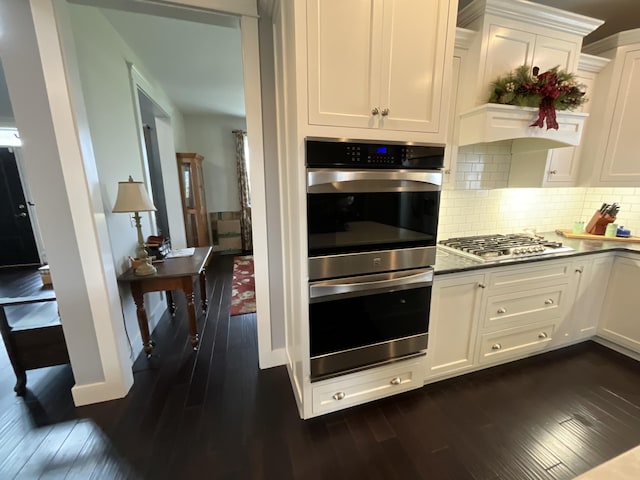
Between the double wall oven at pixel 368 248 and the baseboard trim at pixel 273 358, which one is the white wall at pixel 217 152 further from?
the double wall oven at pixel 368 248

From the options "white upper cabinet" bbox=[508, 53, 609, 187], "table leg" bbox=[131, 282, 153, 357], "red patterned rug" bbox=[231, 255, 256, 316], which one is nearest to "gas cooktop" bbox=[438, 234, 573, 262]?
"white upper cabinet" bbox=[508, 53, 609, 187]

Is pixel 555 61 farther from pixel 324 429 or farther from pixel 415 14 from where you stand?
pixel 324 429

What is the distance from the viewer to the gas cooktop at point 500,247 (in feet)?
6.09

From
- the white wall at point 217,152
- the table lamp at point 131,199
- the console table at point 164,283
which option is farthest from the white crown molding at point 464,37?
the white wall at point 217,152

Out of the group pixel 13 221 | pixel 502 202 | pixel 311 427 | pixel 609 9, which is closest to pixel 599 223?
pixel 502 202

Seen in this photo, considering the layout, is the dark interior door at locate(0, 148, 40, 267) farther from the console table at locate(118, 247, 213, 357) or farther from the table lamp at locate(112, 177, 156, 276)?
the table lamp at locate(112, 177, 156, 276)

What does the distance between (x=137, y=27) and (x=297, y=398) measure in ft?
10.4

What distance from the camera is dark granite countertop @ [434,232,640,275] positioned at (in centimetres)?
170

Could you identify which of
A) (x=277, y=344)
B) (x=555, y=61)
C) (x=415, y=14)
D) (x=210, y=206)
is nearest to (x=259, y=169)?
(x=415, y=14)

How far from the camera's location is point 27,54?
1.33m

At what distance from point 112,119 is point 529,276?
3.37 metres

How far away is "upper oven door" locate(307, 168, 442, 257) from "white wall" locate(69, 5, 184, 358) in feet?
5.19

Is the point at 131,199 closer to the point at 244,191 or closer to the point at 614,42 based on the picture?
the point at 244,191

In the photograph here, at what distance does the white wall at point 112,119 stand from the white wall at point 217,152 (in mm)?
2459
